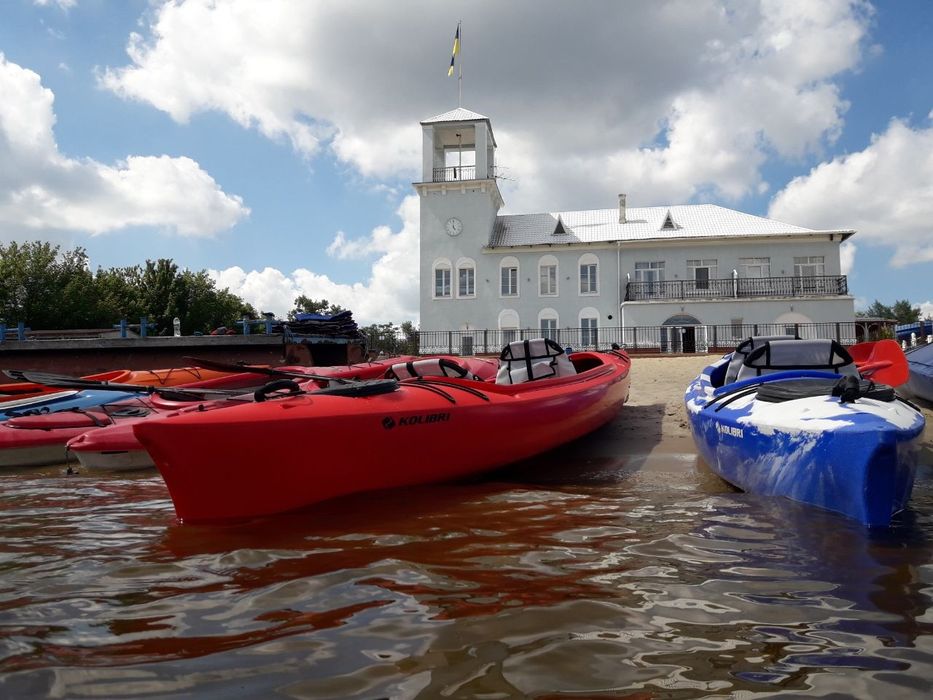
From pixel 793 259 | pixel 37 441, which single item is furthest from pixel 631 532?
pixel 793 259

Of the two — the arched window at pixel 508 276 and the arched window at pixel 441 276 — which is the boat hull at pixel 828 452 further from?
the arched window at pixel 441 276

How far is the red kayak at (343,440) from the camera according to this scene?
13.6 ft

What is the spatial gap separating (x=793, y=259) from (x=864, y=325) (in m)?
5.39

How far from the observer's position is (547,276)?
33.0 meters

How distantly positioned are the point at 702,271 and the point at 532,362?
2661 centimetres

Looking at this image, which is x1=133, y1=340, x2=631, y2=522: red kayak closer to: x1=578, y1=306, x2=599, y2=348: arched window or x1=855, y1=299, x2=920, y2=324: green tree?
x1=578, y1=306, x2=599, y2=348: arched window

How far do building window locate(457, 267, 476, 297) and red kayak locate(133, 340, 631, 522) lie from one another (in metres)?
26.3

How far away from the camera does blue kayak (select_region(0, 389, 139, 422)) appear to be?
9.59 m

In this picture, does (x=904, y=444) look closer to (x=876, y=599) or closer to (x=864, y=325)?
(x=876, y=599)

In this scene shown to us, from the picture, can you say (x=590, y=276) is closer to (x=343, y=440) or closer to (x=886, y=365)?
(x=886, y=365)

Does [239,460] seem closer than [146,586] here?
No

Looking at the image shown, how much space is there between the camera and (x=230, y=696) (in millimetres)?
2012

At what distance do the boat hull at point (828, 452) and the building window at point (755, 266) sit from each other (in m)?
29.3

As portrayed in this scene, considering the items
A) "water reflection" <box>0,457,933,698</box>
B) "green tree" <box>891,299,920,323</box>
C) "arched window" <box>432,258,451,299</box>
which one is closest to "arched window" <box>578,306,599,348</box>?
"arched window" <box>432,258,451,299</box>
